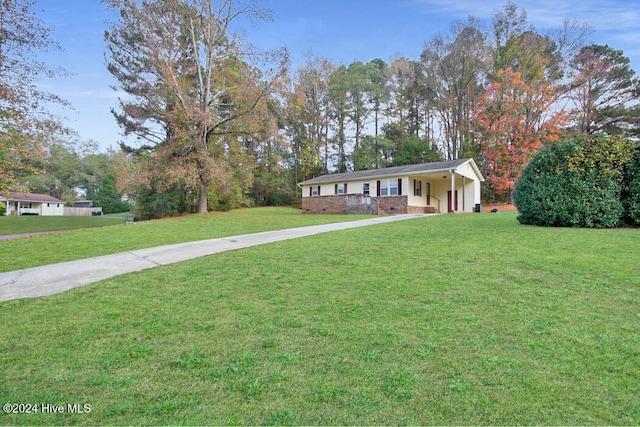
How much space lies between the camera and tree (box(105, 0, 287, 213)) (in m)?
18.1

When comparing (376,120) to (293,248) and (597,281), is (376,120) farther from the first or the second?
(597,281)

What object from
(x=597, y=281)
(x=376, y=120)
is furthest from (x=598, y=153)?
(x=376, y=120)

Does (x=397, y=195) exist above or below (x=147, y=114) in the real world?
below

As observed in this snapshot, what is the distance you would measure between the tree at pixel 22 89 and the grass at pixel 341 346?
6630mm

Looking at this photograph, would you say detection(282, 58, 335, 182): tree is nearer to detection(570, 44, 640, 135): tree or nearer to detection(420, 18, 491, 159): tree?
detection(420, 18, 491, 159): tree

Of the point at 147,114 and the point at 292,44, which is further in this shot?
the point at 147,114

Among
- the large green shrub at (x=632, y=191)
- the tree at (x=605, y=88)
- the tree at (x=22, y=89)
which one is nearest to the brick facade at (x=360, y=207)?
the large green shrub at (x=632, y=191)

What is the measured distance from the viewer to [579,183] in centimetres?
886

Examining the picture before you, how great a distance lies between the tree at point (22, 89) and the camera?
840 centimetres

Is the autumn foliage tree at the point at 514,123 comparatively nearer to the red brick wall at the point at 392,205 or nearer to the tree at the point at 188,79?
the red brick wall at the point at 392,205

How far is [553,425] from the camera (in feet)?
5.90

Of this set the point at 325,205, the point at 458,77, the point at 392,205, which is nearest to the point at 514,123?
the point at 458,77

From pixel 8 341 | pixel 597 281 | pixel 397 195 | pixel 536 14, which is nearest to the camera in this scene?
pixel 8 341

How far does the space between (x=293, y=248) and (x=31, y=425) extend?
224 inches
